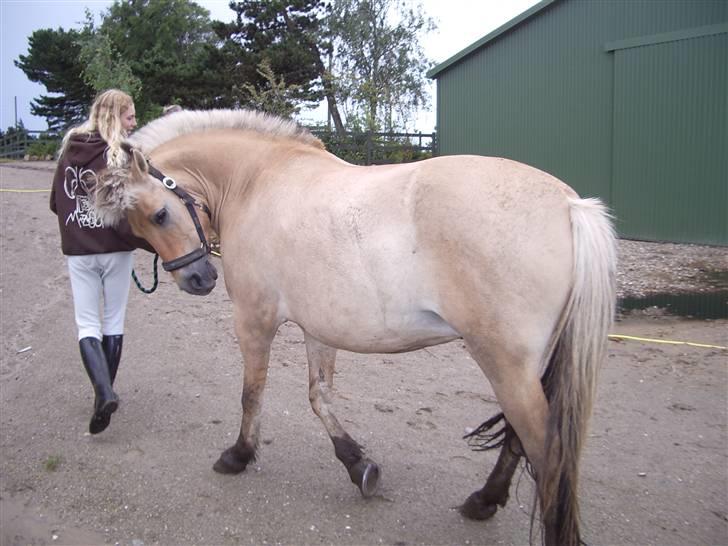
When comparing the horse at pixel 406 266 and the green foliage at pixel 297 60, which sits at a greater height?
the green foliage at pixel 297 60

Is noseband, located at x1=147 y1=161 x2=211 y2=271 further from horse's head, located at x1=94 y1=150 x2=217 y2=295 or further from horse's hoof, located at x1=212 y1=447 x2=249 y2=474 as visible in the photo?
horse's hoof, located at x1=212 y1=447 x2=249 y2=474

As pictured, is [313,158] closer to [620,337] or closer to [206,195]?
[206,195]

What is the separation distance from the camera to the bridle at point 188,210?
3.32 metres

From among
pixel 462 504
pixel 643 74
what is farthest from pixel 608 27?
pixel 462 504

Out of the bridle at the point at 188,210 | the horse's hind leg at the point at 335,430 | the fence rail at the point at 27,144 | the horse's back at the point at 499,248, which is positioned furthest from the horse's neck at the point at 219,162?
the fence rail at the point at 27,144

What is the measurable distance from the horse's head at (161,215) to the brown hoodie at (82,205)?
0.29 metres

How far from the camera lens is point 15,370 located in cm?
498

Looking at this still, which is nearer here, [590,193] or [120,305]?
[120,305]

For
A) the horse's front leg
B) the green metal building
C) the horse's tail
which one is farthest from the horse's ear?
the green metal building

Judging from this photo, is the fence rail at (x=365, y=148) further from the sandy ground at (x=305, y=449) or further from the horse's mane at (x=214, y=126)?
the horse's mane at (x=214, y=126)

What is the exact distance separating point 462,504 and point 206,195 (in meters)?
2.21

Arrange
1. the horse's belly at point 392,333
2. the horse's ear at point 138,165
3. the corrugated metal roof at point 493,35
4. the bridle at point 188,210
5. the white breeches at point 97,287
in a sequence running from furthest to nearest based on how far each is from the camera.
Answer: the corrugated metal roof at point 493,35
the white breeches at point 97,287
the bridle at point 188,210
the horse's ear at point 138,165
the horse's belly at point 392,333

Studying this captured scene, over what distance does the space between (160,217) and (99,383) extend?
1074 mm

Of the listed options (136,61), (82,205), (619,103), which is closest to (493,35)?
(619,103)
